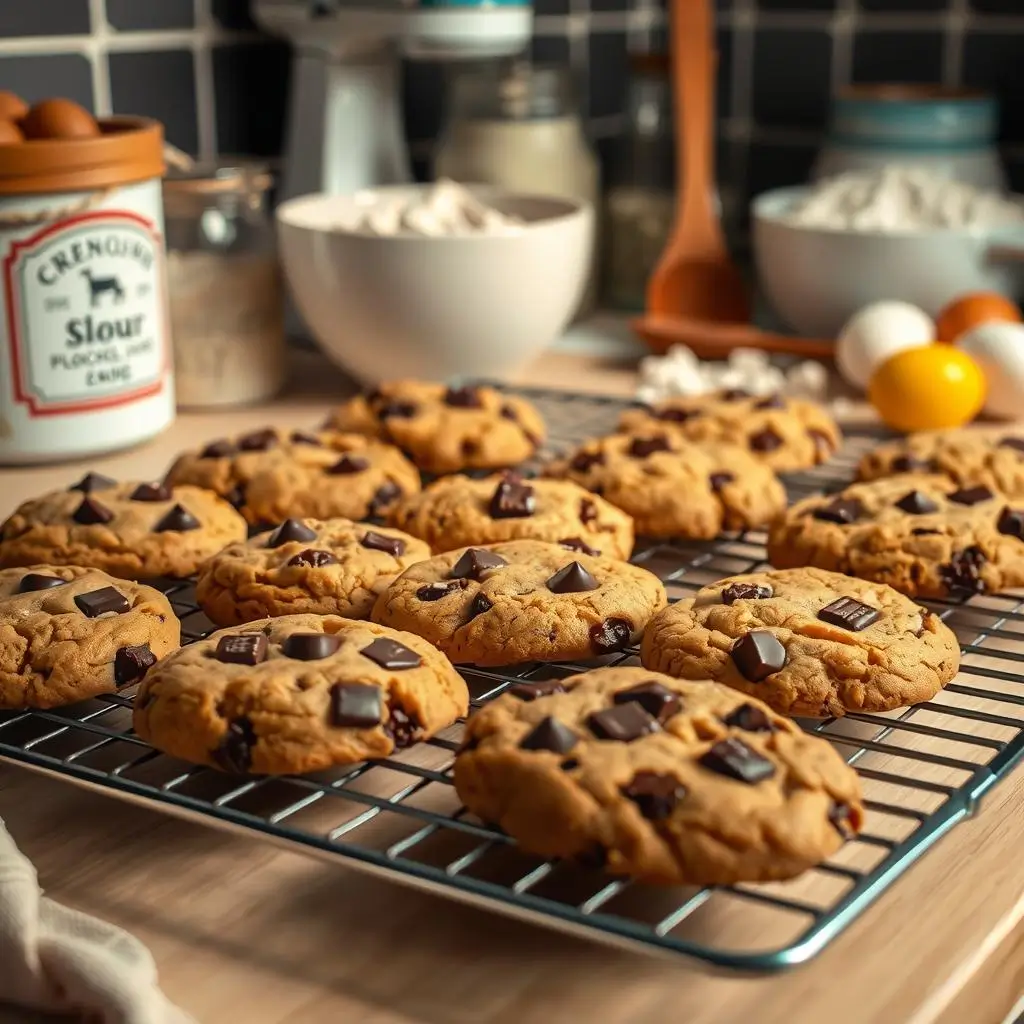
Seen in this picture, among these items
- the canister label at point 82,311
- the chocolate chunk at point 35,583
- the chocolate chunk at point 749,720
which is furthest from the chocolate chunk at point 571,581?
the canister label at point 82,311

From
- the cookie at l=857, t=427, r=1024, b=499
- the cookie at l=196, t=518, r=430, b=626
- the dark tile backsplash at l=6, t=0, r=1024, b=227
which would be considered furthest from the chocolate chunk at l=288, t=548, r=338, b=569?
the dark tile backsplash at l=6, t=0, r=1024, b=227

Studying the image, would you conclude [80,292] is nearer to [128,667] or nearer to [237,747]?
[128,667]

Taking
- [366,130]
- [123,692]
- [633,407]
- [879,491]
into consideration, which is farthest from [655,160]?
[123,692]

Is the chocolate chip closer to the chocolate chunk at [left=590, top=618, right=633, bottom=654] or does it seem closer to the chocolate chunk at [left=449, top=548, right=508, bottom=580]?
the chocolate chunk at [left=449, top=548, right=508, bottom=580]

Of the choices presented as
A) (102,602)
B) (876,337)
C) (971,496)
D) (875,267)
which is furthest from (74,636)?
(875,267)

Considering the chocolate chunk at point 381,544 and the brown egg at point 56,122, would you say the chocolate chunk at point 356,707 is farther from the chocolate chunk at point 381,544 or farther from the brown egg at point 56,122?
the brown egg at point 56,122

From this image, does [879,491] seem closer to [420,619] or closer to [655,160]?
[420,619]
